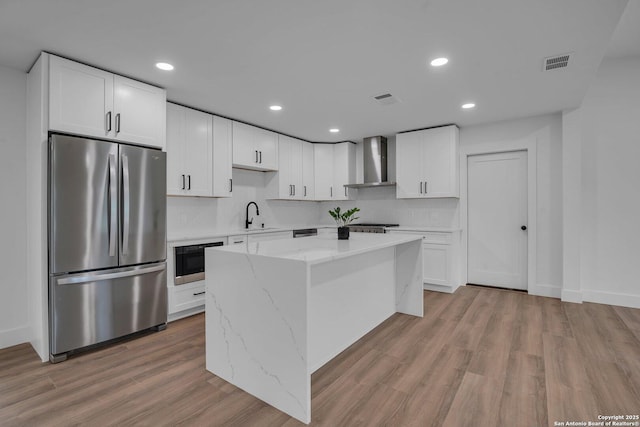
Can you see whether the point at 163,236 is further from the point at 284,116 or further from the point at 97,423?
the point at 284,116

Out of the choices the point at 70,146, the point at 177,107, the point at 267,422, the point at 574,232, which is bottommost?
the point at 267,422

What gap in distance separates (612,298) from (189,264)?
204 inches

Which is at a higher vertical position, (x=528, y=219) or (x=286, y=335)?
(x=528, y=219)

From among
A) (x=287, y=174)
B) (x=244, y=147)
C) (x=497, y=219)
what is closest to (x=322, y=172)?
(x=287, y=174)

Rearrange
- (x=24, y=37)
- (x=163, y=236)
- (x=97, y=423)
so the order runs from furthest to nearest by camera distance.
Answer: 1. (x=163, y=236)
2. (x=24, y=37)
3. (x=97, y=423)

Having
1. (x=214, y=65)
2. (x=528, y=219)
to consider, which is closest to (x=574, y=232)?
(x=528, y=219)

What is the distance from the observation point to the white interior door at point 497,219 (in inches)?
182

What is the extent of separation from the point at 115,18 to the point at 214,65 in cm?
81

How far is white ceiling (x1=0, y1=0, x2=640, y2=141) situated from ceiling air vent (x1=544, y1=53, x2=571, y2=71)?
0.06m

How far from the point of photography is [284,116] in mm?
4340

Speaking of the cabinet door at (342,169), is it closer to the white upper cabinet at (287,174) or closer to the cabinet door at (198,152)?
the white upper cabinet at (287,174)

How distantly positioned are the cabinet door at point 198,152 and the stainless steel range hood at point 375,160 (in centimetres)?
271

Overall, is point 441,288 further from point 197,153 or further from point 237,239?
point 197,153

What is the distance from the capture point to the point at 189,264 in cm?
362
